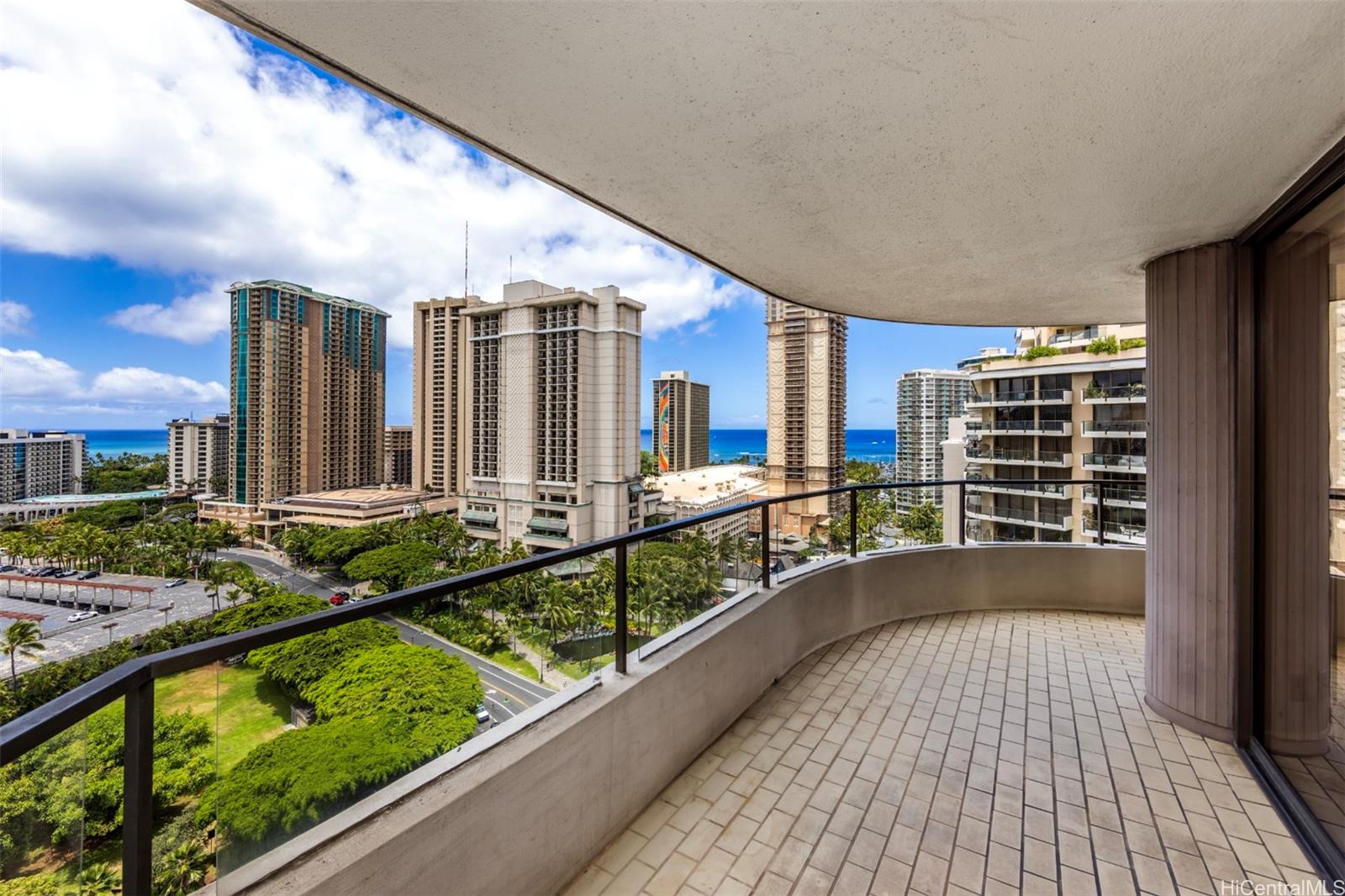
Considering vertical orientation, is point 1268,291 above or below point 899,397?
below

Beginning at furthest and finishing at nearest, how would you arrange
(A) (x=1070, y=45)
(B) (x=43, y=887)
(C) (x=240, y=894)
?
(A) (x=1070, y=45) < (C) (x=240, y=894) < (B) (x=43, y=887)

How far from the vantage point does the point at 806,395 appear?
111 feet

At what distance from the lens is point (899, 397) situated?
45.5m

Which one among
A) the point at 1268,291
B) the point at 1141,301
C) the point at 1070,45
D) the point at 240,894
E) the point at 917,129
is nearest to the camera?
the point at 240,894

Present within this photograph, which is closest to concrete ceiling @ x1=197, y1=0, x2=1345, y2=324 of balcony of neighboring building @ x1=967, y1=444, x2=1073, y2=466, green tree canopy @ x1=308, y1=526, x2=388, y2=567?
green tree canopy @ x1=308, y1=526, x2=388, y2=567

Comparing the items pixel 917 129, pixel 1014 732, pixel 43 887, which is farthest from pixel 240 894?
pixel 1014 732

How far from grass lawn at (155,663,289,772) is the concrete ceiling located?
1.55 m

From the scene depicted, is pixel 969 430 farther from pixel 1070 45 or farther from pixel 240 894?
pixel 240 894

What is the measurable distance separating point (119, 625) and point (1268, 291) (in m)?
10.8

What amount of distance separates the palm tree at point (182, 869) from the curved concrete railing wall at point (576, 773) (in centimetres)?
12

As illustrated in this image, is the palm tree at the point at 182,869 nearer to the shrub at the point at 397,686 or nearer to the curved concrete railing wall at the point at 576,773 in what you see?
the curved concrete railing wall at the point at 576,773

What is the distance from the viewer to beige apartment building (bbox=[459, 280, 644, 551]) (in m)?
28.4

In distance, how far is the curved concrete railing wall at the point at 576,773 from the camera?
1.32m

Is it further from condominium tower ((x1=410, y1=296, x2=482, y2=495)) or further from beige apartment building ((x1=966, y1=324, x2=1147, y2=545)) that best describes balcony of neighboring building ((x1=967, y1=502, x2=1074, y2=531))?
condominium tower ((x1=410, y1=296, x2=482, y2=495))
